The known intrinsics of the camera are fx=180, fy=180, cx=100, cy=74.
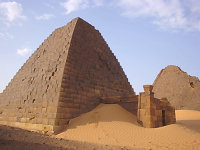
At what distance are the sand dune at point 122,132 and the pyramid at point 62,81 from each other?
737 millimetres

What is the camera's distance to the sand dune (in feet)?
21.8

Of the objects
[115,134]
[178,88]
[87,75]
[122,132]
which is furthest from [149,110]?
[178,88]

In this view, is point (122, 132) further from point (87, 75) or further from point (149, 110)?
point (87, 75)

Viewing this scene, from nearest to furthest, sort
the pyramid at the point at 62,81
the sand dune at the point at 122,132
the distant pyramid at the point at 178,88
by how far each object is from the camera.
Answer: the sand dune at the point at 122,132
the pyramid at the point at 62,81
the distant pyramid at the point at 178,88

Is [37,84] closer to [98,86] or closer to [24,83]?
[24,83]

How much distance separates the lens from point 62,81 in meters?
8.92

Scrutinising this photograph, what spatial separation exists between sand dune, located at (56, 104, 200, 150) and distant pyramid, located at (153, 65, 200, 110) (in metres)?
16.3

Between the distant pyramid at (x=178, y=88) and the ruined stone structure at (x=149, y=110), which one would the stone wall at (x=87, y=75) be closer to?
the ruined stone structure at (x=149, y=110)

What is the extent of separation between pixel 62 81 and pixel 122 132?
374 cm

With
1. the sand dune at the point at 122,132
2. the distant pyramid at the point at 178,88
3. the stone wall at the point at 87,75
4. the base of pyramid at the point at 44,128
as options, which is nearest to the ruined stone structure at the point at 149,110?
the sand dune at the point at 122,132

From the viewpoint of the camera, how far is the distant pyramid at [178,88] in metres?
22.9

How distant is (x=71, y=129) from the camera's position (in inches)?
319

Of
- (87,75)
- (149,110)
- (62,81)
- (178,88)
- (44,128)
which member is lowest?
(44,128)

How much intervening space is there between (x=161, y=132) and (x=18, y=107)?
778 centimetres
